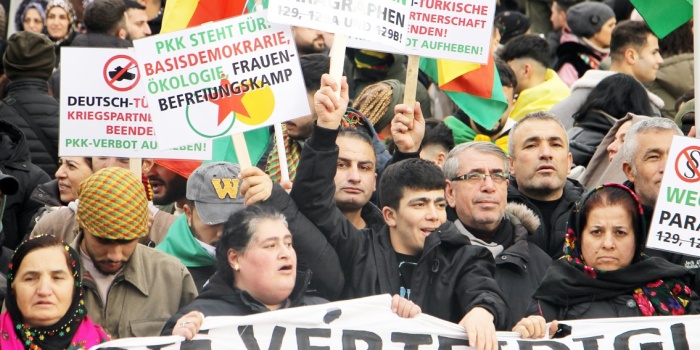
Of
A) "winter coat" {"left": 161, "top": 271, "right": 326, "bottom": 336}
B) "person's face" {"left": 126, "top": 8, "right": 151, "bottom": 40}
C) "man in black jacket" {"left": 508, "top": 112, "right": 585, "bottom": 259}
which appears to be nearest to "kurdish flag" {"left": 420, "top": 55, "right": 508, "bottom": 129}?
"man in black jacket" {"left": 508, "top": 112, "right": 585, "bottom": 259}

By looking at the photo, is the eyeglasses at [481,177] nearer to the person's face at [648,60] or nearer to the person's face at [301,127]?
the person's face at [301,127]

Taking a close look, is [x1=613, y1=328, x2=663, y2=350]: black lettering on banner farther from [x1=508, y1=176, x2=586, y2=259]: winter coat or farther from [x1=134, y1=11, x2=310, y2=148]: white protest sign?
[x1=134, y1=11, x2=310, y2=148]: white protest sign

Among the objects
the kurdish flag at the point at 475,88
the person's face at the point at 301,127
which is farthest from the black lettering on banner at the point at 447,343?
the kurdish flag at the point at 475,88

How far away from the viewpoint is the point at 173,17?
8.48m

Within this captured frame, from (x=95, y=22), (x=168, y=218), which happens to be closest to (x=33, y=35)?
(x=95, y=22)

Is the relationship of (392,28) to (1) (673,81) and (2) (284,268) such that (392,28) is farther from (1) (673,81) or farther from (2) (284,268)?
(1) (673,81)

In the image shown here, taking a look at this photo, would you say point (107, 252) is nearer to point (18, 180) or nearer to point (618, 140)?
point (18, 180)

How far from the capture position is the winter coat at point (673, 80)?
11.1 meters

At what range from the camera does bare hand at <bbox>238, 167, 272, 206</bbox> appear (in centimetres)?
661

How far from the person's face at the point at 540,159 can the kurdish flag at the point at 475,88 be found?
3.67 ft

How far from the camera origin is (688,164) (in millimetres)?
6930

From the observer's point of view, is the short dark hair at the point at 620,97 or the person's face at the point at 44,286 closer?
the person's face at the point at 44,286

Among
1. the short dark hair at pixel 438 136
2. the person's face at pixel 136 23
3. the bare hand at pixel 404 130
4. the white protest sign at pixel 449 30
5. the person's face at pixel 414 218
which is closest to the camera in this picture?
the person's face at pixel 414 218

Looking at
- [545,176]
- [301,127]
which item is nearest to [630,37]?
[545,176]
